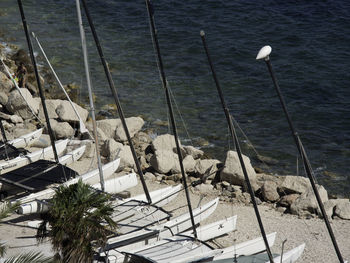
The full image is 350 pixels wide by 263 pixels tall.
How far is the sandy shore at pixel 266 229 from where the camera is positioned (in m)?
22.0

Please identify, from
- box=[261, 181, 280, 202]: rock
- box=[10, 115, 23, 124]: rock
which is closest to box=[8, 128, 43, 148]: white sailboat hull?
box=[10, 115, 23, 124]: rock

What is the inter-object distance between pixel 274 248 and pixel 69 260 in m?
9.50

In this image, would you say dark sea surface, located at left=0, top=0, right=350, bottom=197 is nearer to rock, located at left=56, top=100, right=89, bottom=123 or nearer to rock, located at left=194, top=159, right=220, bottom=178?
rock, located at left=194, top=159, right=220, bottom=178

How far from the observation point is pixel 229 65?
45156 mm

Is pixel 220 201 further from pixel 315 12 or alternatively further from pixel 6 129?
pixel 315 12

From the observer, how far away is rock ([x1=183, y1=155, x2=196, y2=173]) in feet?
95.7

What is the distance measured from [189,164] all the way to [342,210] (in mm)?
7891

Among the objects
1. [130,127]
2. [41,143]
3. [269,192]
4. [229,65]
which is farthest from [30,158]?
[229,65]

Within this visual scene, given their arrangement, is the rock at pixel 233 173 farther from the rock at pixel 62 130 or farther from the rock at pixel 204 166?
the rock at pixel 62 130

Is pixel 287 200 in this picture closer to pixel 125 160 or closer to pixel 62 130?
pixel 125 160

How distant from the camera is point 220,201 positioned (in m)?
26.5

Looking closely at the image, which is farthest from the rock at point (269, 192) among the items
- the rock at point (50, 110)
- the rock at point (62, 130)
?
the rock at point (50, 110)

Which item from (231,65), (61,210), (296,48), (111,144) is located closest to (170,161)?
(111,144)

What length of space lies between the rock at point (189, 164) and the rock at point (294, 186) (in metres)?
4.58
